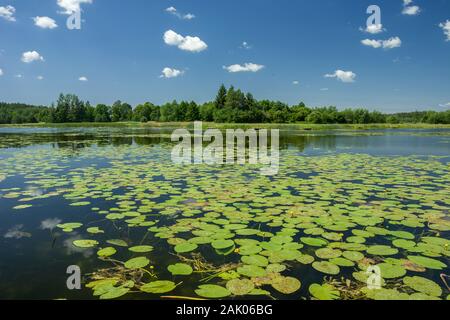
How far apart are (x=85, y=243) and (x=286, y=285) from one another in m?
2.17

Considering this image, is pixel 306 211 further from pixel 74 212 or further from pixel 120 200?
pixel 74 212

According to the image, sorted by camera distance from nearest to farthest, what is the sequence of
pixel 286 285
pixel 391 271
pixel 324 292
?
pixel 324 292 < pixel 286 285 < pixel 391 271

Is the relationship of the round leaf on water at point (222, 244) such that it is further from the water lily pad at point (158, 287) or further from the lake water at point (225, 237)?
the water lily pad at point (158, 287)

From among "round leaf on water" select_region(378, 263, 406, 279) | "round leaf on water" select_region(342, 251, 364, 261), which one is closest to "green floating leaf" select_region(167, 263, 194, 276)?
"round leaf on water" select_region(342, 251, 364, 261)

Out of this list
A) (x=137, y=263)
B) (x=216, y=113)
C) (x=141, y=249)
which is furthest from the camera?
(x=216, y=113)

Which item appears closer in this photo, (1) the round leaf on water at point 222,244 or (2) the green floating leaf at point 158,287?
(2) the green floating leaf at point 158,287

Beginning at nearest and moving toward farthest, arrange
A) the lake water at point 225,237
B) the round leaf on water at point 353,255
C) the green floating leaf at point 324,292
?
the green floating leaf at point 324,292
the lake water at point 225,237
the round leaf on water at point 353,255

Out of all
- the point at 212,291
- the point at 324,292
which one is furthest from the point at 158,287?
the point at 324,292

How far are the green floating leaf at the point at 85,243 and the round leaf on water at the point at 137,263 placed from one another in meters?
0.65

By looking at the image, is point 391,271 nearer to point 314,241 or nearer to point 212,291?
point 314,241

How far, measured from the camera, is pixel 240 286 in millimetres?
2467

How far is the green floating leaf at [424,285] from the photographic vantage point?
2.38 meters

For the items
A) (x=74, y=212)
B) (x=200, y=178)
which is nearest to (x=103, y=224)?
(x=74, y=212)

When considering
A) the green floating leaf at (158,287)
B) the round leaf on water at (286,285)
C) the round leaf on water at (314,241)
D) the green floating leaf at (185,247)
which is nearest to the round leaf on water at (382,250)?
the round leaf on water at (314,241)
